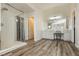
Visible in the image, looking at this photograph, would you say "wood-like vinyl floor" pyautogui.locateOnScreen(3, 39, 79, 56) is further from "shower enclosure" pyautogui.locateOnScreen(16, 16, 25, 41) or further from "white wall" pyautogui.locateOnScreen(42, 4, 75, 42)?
"white wall" pyautogui.locateOnScreen(42, 4, 75, 42)

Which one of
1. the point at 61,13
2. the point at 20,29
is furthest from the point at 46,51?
the point at 61,13

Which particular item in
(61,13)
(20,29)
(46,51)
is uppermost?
(61,13)

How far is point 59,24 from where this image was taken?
874cm

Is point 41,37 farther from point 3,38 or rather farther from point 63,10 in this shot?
point 3,38

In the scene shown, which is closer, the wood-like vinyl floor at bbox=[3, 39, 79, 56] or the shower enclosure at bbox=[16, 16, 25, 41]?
the wood-like vinyl floor at bbox=[3, 39, 79, 56]

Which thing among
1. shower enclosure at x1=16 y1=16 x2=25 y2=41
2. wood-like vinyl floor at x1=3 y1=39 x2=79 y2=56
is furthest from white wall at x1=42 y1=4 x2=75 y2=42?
wood-like vinyl floor at x1=3 y1=39 x2=79 y2=56

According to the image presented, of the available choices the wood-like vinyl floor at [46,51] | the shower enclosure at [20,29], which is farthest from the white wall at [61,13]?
the wood-like vinyl floor at [46,51]

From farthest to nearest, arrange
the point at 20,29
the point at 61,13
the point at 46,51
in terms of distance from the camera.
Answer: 1. the point at 61,13
2. the point at 20,29
3. the point at 46,51

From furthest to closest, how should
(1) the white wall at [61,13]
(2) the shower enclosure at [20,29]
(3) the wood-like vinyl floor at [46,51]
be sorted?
(1) the white wall at [61,13]
(2) the shower enclosure at [20,29]
(3) the wood-like vinyl floor at [46,51]

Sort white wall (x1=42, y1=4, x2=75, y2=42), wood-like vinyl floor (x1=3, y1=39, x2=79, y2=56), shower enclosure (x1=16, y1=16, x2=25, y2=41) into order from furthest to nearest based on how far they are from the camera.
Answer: white wall (x1=42, y1=4, x2=75, y2=42), shower enclosure (x1=16, y1=16, x2=25, y2=41), wood-like vinyl floor (x1=3, y1=39, x2=79, y2=56)

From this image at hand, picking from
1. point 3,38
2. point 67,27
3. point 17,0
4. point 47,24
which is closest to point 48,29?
point 47,24

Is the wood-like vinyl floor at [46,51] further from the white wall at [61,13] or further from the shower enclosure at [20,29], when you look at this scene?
the white wall at [61,13]

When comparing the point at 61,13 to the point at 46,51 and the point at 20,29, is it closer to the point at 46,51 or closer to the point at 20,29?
the point at 20,29

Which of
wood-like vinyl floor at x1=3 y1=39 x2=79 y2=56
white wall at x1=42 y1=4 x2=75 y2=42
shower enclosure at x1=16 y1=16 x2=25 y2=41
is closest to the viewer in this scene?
wood-like vinyl floor at x1=3 y1=39 x2=79 y2=56
